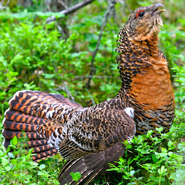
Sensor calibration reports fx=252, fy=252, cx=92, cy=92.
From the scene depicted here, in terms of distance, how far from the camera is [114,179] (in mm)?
3484

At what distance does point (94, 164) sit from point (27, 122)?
169 centimetres

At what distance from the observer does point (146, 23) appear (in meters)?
3.58

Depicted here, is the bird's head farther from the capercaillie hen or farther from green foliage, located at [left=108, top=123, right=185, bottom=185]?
green foliage, located at [left=108, top=123, right=185, bottom=185]

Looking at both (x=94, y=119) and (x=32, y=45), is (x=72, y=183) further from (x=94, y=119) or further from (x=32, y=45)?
(x=32, y=45)

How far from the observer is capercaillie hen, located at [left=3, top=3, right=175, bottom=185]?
3275mm

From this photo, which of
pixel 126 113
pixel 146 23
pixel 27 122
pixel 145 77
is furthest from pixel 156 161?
pixel 27 122

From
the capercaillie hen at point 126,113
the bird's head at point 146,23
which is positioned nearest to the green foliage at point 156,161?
the capercaillie hen at point 126,113

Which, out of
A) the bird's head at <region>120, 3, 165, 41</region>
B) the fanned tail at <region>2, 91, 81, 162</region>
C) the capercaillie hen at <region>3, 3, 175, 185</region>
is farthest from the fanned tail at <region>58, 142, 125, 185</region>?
the bird's head at <region>120, 3, 165, 41</region>

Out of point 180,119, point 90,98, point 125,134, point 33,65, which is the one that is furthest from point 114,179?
point 33,65

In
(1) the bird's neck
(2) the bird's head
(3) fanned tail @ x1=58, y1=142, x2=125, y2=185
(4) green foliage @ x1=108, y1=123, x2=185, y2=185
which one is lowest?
(3) fanned tail @ x1=58, y1=142, x2=125, y2=185

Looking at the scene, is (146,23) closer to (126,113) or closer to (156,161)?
(126,113)

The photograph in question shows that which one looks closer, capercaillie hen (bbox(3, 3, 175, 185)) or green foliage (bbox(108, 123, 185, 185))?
green foliage (bbox(108, 123, 185, 185))

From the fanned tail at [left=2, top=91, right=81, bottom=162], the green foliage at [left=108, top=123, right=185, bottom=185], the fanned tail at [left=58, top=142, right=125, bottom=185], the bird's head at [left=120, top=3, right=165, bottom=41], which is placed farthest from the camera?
the fanned tail at [left=2, top=91, right=81, bottom=162]

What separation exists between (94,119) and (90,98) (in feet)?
7.61
